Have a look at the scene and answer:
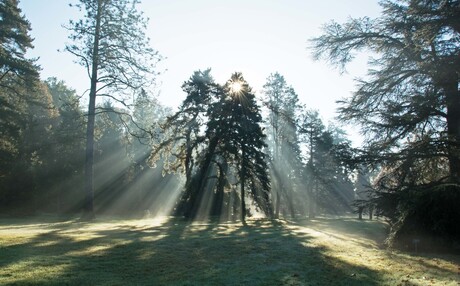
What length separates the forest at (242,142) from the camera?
575 inches

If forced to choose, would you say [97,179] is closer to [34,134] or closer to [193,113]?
[34,134]

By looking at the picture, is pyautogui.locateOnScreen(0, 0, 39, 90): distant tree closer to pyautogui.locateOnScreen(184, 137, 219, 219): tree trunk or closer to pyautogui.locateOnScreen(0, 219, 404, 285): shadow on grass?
pyautogui.locateOnScreen(184, 137, 219, 219): tree trunk

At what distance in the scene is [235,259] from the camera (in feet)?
34.9

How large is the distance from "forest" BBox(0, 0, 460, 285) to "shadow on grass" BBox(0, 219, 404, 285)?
5.63 meters

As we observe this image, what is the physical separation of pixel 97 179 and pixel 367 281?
4197 cm

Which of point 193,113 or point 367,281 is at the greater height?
point 193,113

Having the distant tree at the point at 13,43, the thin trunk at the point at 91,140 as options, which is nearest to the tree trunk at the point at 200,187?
the thin trunk at the point at 91,140

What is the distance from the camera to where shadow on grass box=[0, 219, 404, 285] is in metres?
7.83

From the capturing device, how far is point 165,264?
9.50 metres

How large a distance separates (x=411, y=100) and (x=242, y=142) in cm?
1529

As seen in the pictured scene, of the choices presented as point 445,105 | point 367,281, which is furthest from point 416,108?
point 367,281

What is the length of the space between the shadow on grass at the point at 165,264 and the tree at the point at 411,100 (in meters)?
5.06

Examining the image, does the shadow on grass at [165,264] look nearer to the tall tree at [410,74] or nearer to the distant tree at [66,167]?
the tall tree at [410,74]

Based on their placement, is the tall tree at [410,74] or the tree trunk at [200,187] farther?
the tree trunk at [200,187]
